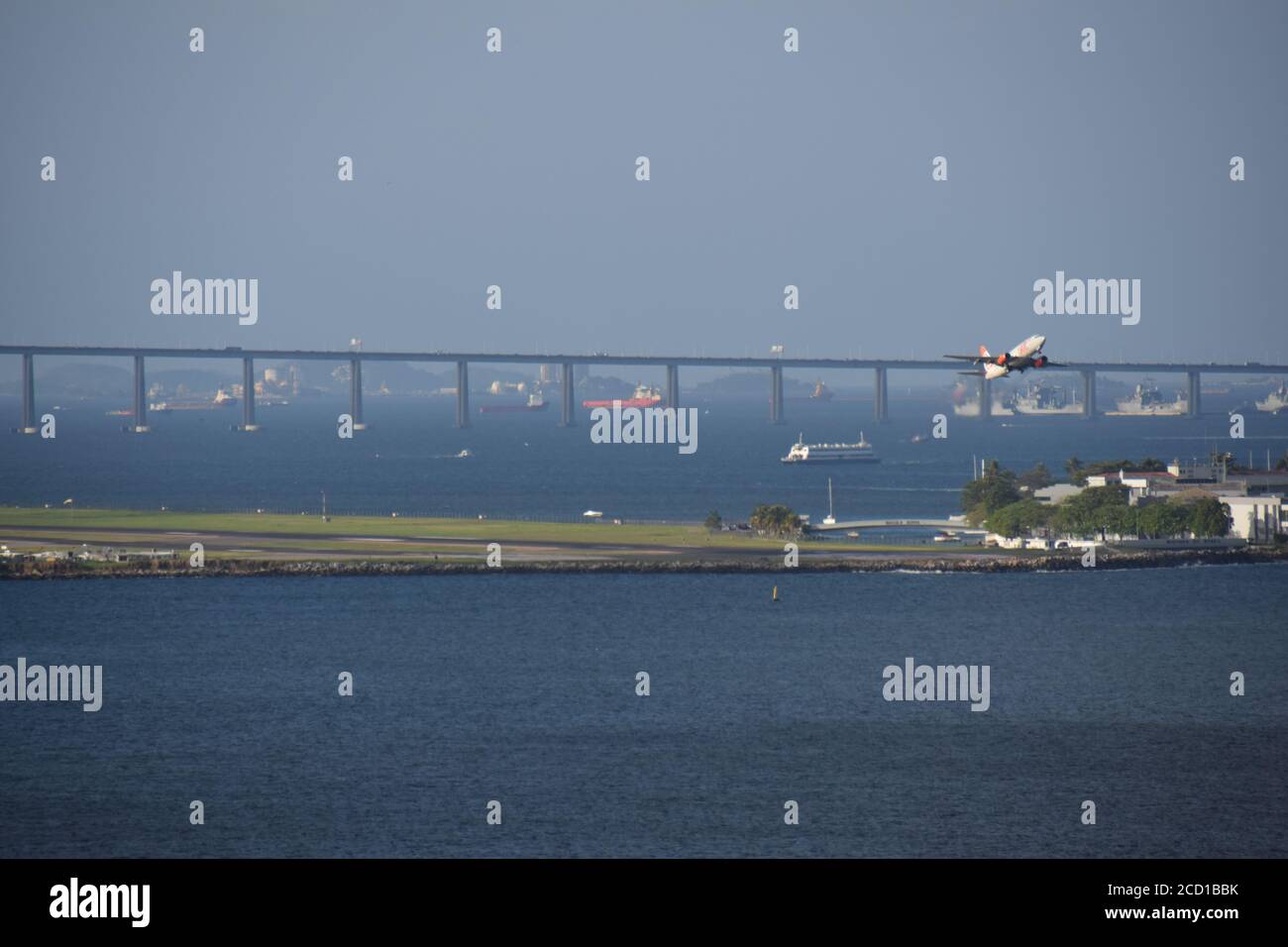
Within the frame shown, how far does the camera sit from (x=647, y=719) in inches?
1946

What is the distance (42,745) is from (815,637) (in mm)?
28138

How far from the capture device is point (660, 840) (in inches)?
1432

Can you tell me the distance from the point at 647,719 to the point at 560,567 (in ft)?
94.0

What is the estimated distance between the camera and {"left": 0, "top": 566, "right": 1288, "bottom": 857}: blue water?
123 ft

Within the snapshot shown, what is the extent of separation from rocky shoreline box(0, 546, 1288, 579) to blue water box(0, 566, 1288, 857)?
1106 millimetres

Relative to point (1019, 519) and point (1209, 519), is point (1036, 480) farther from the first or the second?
point (1209, 519)

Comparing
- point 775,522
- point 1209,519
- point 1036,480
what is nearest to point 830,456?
point 1036,480

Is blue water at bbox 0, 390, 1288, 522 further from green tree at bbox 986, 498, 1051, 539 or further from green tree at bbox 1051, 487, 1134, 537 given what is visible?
green tree at bbox 1051, 487, 1134, 537

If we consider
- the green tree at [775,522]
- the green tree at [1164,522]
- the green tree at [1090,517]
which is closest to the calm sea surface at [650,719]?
the green tree at [1164,522]

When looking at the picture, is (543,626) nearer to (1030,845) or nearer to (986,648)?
(986,648)

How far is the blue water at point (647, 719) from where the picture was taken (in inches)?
1470

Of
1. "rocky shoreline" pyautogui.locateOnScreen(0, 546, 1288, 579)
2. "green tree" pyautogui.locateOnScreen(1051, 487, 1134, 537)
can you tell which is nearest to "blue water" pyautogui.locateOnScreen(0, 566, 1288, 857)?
"rocky shoreline" pyautogui.locateOnScreen(0, 546, 1288, 579)

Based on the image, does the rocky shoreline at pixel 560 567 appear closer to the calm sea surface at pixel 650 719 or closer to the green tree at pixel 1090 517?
the calm sea surface at pixel 650 719
